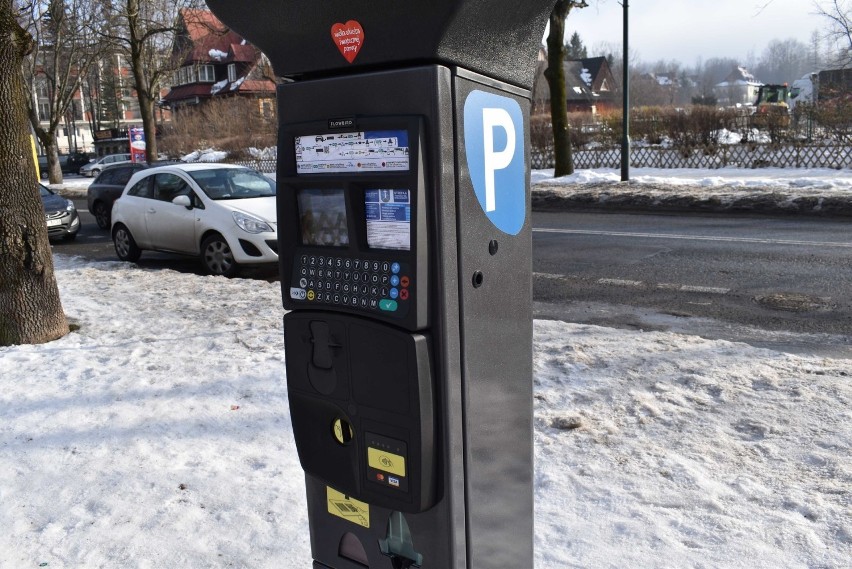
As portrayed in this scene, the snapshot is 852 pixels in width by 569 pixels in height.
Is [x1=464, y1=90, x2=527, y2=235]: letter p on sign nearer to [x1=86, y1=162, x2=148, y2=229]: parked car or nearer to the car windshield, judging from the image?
the car windshield

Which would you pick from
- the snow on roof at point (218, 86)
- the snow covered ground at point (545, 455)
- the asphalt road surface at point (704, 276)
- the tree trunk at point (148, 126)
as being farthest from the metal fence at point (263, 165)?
the snow covered ground at point (545, 455)

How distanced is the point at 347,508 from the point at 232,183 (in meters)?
9.66

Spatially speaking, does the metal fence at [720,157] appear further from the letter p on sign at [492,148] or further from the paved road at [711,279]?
the letter p on sign at [492,148]

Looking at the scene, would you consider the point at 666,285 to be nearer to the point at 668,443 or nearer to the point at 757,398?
the point at 757,398

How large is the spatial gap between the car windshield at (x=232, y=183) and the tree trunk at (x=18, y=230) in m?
4.70

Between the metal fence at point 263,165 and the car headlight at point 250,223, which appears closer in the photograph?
the car headlight at point 250,223

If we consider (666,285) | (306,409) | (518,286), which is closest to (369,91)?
(518,286)

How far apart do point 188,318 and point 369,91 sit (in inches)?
214

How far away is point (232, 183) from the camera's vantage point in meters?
11.6

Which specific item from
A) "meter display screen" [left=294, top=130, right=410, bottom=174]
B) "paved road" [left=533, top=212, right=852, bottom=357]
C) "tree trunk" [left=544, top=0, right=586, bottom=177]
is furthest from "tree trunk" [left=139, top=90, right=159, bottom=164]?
"meter display screen" [left=294, top=130, right=410, bottom=174]

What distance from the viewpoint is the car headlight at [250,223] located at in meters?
10.4

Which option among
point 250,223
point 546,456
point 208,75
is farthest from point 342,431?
point 208,75

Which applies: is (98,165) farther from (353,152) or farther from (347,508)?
(353,152)

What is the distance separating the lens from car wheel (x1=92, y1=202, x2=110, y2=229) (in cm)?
1756
